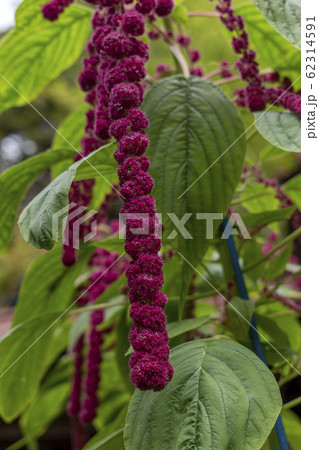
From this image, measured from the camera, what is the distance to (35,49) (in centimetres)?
59

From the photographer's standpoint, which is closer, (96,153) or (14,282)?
(96,153)

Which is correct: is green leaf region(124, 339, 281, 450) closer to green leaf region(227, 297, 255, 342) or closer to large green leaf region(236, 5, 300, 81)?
green leaf region(227, 297, 255, 342)

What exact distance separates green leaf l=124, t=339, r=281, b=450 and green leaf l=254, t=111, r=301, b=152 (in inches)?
6.1

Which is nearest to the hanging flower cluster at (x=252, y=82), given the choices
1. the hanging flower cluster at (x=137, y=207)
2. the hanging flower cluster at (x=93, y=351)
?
the hanging flower cluster at (x=137, y=207)

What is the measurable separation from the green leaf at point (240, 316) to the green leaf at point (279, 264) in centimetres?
11

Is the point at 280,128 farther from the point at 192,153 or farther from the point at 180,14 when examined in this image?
the point at 180,14

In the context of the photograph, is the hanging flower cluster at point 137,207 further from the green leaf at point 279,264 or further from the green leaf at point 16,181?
the green leaf at point 279,264

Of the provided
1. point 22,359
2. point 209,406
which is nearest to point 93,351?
point 22,359

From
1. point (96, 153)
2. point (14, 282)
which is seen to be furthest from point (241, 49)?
point (14, 282)

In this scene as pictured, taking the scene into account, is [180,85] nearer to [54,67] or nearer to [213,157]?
[213,157]

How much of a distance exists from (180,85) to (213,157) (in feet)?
0.23

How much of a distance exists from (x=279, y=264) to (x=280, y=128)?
0.59ft
